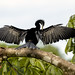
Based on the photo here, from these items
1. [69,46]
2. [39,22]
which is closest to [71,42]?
[69,46]

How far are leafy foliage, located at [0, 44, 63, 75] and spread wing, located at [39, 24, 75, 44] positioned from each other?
797mm

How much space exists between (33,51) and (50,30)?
1309 millimetres

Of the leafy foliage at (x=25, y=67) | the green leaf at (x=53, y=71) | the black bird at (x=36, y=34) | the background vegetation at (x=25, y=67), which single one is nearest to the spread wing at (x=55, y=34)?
the black bird at (x=36, y=34)

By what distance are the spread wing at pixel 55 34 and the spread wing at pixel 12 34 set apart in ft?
1.57

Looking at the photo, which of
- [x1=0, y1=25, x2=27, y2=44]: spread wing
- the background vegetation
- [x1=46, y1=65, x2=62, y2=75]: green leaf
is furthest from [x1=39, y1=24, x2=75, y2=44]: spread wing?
[x1=46, y1=65, x2=62, y2=75]: green leaf

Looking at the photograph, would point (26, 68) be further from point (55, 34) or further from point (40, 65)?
point (55, 34)

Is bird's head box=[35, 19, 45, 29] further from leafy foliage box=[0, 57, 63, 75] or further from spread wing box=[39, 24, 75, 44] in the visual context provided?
leafy foliage box=[0, 57, 63, 75]

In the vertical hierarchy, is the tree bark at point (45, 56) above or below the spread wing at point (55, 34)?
below

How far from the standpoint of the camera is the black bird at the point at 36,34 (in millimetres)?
6914

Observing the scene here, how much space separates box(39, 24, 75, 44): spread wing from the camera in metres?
6.91

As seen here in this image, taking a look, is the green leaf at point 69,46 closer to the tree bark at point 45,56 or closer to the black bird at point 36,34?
the black bird at point 36,34

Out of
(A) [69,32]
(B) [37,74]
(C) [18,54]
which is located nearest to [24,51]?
(C) [18,54]

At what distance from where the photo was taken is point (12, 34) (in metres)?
7.09

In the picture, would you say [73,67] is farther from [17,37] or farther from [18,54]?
[17,37]
